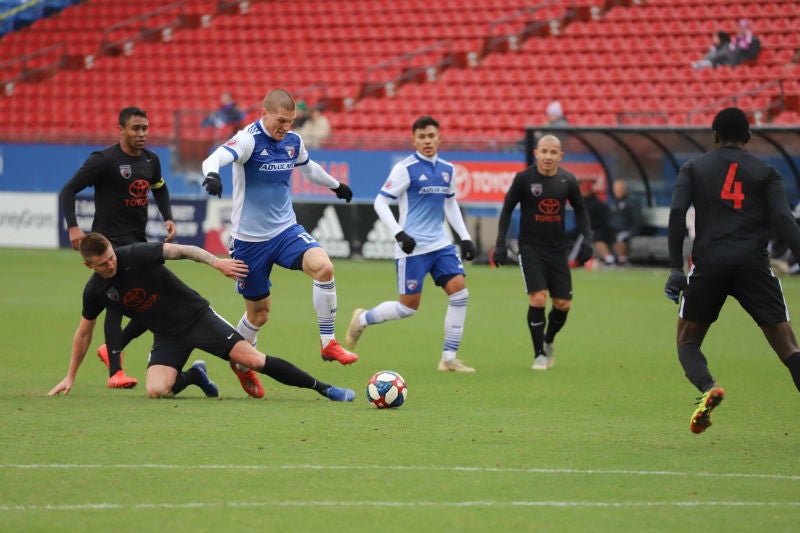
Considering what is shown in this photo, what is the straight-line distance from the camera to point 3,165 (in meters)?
31.1

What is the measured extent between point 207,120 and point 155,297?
20678 mm

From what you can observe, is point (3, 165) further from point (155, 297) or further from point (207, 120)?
point (155, 297)

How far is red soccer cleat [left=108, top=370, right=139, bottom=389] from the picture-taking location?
1015cm

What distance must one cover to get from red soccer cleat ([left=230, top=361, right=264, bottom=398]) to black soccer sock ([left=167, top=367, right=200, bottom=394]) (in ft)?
Result: 1.15

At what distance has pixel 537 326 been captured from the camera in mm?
11992

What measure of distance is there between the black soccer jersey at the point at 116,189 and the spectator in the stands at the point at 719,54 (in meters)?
18.4

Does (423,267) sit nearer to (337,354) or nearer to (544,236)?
(544,236)

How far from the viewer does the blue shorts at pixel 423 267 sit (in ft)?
38.9

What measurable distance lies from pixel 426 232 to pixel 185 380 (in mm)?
3268

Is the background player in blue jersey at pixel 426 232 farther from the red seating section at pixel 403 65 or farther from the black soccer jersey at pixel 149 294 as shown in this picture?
the red seating section at pixel 403 65

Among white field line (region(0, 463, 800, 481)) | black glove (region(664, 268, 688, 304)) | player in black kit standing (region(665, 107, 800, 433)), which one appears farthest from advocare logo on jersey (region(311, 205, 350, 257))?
white field line (region(0, 463, 800, 481))

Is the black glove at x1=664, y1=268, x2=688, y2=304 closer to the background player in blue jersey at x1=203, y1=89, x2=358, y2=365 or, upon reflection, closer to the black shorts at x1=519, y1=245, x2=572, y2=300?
the background player in blue jersey at x1=203, y1=89, x2=358, y2=365

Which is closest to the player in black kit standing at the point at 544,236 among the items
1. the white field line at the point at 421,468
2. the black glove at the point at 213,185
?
the black glove at the point at 213,185

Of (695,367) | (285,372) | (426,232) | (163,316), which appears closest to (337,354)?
(285,372)
